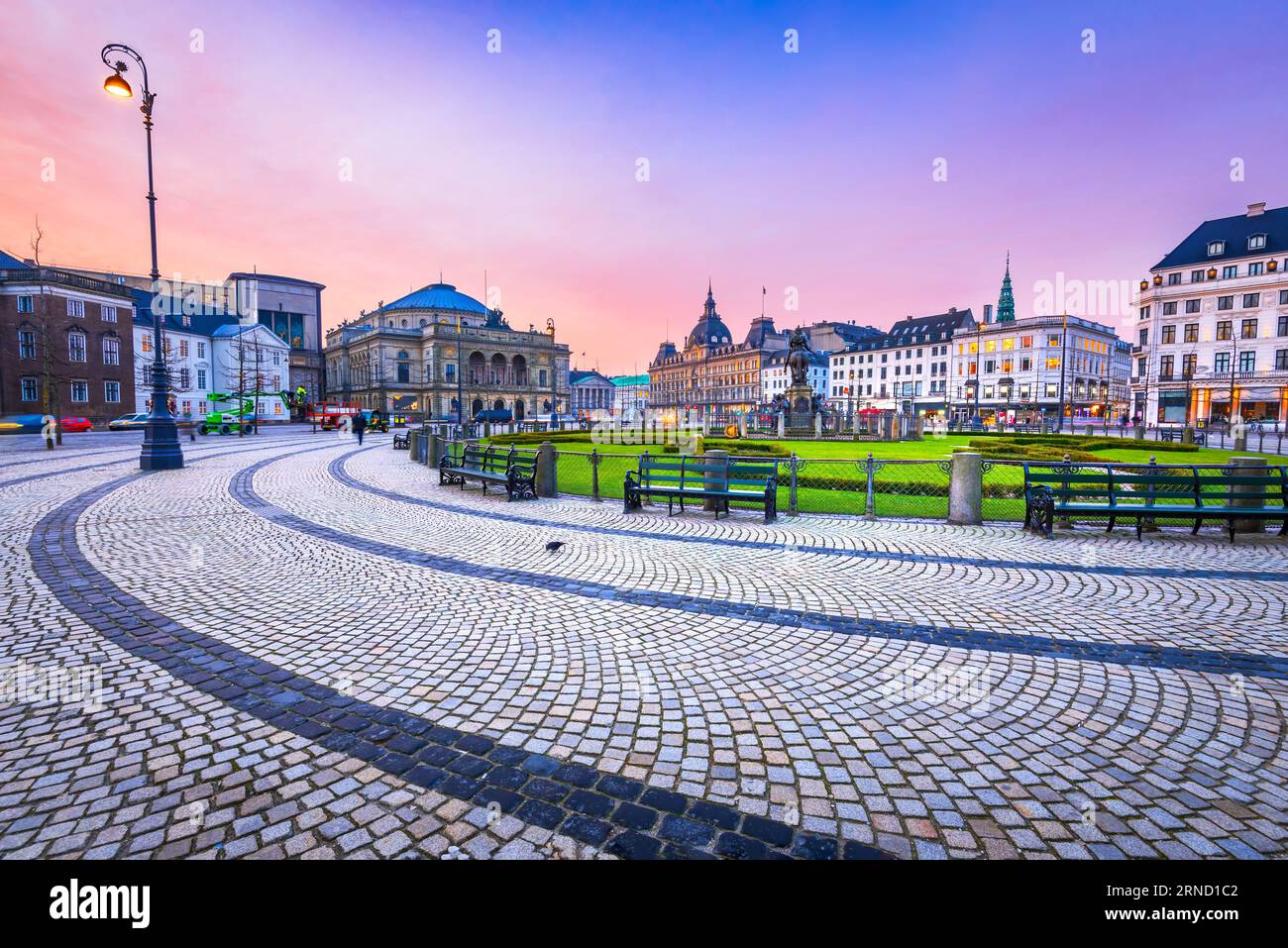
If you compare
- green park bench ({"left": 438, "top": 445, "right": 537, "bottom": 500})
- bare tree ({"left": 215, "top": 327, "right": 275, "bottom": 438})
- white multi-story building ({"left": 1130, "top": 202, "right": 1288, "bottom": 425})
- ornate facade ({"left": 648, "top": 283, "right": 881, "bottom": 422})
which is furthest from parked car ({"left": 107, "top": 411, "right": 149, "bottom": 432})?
white multi-story building ({"left": 1130, "top": 202, "right": 1288, "bottom": 425})

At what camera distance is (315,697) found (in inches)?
159

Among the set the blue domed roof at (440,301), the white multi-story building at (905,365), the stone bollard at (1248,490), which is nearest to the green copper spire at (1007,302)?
the white multi-story building at (905,365)

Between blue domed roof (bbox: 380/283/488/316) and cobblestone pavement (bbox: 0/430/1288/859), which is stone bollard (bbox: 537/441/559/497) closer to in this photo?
cobblestone pavement (bbox: 0/430/1288/859)

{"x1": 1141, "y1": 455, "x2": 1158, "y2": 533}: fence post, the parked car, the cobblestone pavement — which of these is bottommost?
the cobblestone pavement

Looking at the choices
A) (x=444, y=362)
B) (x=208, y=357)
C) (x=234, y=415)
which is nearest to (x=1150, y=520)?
(x=234, y=415)

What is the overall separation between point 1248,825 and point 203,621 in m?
7.35

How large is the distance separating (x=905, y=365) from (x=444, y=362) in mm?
76664

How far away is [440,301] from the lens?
10356cm

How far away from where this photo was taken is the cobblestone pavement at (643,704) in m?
2.79

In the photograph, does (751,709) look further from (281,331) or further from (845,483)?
(281,331)

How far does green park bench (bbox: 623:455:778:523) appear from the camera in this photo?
10.7 meters

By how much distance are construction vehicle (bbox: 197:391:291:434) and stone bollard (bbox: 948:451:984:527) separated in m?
49.0

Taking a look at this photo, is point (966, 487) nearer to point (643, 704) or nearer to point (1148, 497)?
point (1148, 497)

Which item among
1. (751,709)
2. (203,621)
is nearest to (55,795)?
(203,621)
